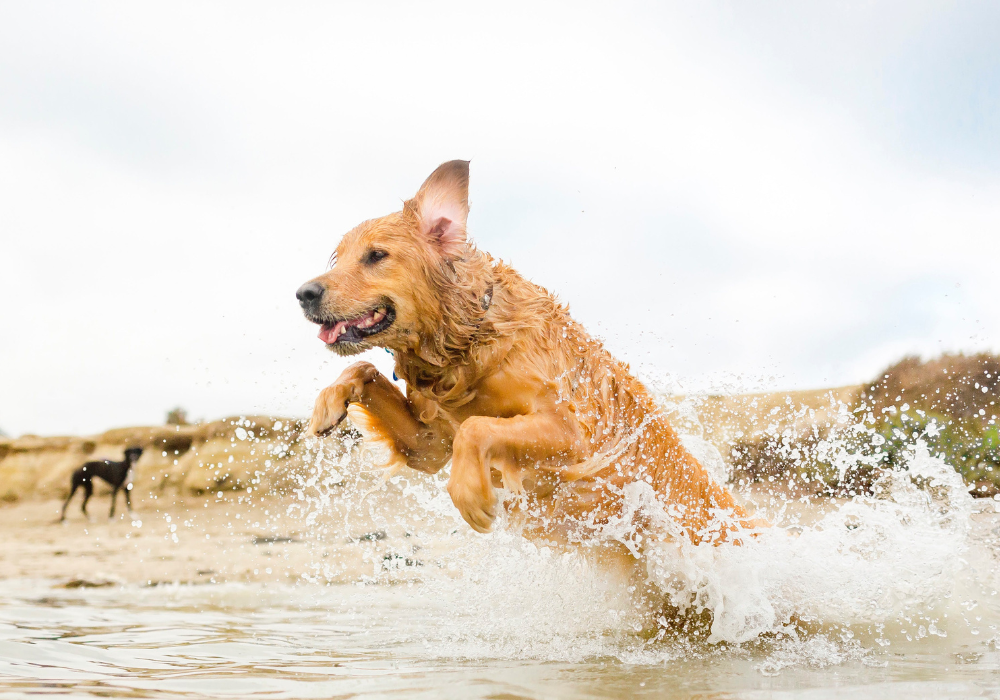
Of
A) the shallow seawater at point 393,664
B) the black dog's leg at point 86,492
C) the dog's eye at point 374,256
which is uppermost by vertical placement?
the dog's eye at point 374,256

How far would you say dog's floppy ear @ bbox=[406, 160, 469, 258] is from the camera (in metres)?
3.96

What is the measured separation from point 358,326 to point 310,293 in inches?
10.8

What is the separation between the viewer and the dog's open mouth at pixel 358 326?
3.76m

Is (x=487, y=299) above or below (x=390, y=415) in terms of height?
above

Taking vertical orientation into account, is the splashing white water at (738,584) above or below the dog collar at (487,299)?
below

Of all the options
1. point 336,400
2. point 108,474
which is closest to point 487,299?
point 336,400

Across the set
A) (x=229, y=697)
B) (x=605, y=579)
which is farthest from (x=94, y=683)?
(x=605, y=579)

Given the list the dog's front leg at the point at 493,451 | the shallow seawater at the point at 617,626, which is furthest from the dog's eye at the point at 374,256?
the shallow seawater at the point at 617,626

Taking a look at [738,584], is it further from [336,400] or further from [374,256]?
[374,256]

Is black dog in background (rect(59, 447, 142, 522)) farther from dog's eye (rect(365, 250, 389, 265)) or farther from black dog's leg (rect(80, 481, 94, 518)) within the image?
dog's eye (rect(365, 250, 389, 265))

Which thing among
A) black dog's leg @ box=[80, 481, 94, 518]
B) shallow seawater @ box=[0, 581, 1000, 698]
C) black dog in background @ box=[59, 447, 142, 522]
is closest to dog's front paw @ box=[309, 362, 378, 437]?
shallow seawater @ box=[0, 581, 1000, 698]

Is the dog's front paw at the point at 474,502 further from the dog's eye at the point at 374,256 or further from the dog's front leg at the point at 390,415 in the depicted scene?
the dog's eye at the point at 374,256

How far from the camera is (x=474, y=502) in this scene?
11.2 ft

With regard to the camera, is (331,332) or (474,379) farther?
(474,379)
